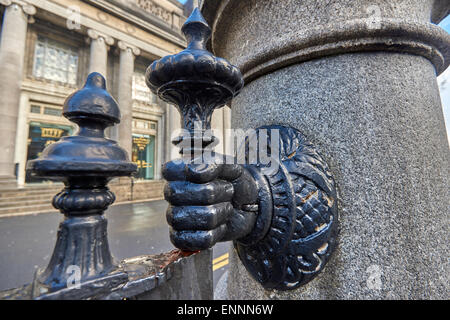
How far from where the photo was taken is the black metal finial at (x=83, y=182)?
0.44 m

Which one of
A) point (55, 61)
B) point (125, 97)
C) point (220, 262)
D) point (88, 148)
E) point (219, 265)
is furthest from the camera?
point (125, 97)

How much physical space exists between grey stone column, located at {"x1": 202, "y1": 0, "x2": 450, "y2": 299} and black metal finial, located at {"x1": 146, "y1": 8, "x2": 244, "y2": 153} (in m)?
0.45

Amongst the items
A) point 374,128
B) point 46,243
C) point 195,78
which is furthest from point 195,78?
point 46,243

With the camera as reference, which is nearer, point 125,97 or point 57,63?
point 57,63

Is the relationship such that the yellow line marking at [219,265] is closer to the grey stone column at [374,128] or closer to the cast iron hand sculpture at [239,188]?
the grey stone column at [374,128]

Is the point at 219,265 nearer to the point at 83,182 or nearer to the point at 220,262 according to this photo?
the point at 220,262

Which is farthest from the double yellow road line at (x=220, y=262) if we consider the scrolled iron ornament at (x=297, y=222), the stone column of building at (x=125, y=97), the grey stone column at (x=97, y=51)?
the grey stone column at (x=97, y=51)

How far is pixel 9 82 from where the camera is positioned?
8.91 m

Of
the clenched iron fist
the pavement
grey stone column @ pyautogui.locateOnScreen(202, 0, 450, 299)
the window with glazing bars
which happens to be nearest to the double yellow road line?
the pavement

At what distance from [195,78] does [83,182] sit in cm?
39

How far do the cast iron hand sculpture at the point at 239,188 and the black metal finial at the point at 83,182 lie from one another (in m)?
0.15

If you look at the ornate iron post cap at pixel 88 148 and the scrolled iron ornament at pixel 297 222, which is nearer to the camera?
the ornate iron post cap at pixel 88 148

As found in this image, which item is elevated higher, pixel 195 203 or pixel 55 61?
pixel 55 61

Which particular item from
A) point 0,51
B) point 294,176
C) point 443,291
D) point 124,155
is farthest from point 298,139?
point 0,51
